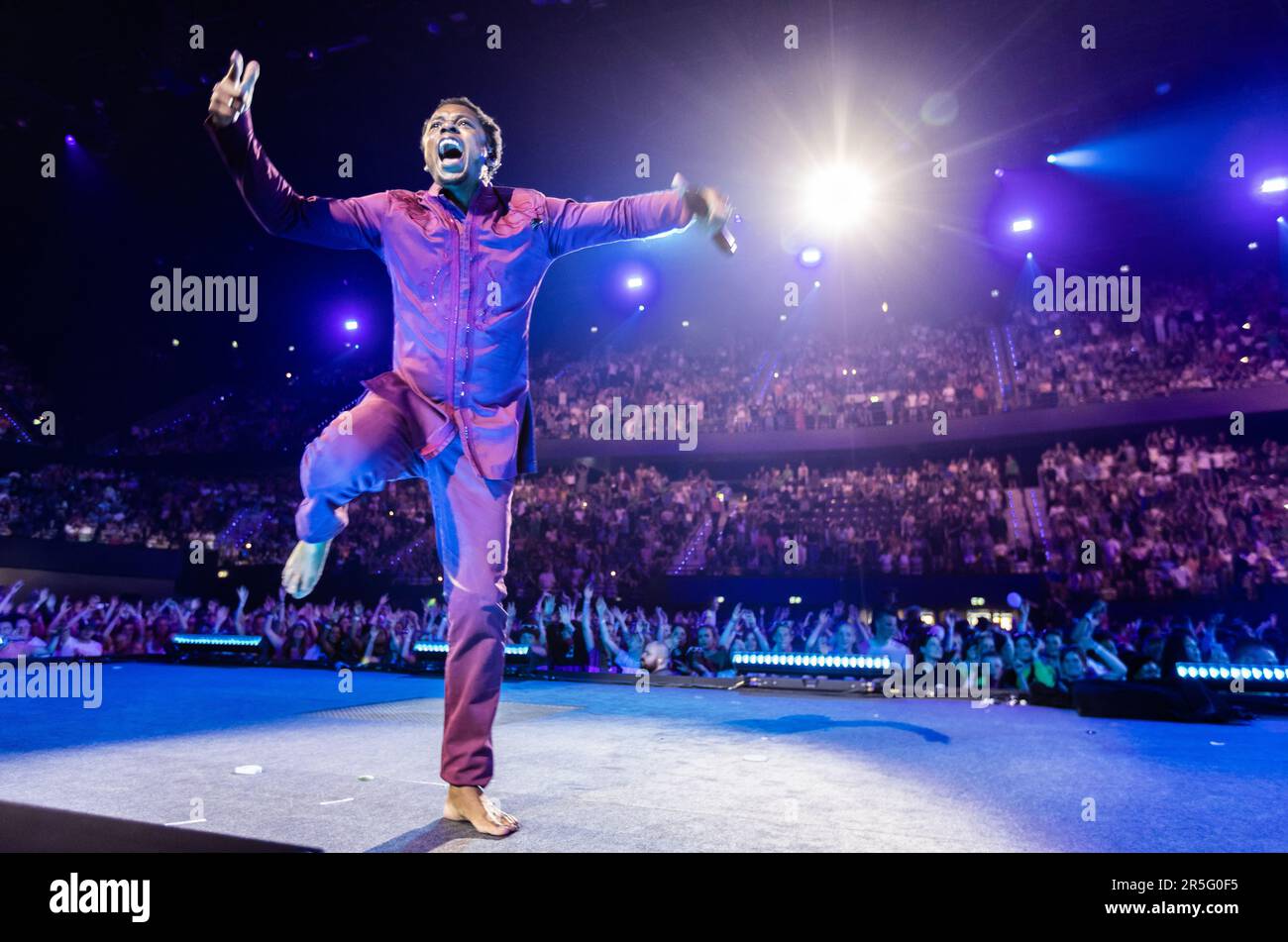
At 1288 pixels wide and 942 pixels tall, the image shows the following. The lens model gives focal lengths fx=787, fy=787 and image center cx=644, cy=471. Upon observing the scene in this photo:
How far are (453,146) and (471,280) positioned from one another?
522mm

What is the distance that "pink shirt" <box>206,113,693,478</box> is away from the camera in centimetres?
278

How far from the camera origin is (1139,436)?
1680 centimetres

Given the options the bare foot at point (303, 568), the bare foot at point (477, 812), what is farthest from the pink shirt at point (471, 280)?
the bare foot at point (477, 812)

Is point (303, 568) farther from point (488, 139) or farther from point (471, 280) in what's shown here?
point (488, 139)

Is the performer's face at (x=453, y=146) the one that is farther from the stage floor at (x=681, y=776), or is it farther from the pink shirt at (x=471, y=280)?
the stage floor at (x=681, y=776)

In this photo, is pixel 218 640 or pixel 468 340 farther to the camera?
pixel 218 640

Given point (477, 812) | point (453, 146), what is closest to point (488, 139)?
point (453, 146)

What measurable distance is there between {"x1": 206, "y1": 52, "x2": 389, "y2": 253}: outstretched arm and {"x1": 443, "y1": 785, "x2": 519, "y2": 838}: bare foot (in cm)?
193

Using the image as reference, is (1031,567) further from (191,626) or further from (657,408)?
(191,626)

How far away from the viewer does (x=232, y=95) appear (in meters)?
2.34

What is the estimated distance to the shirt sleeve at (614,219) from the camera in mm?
2730

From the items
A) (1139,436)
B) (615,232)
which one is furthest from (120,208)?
(1139,436)
